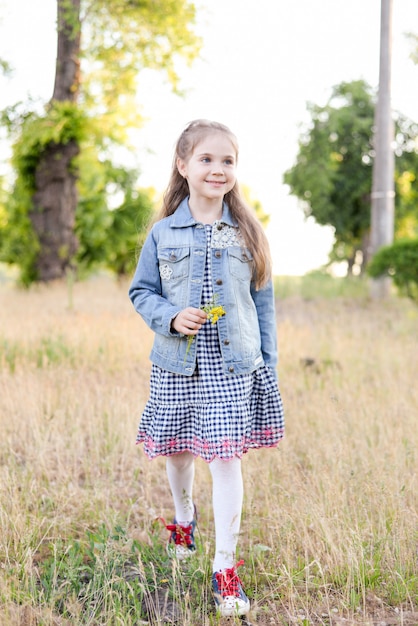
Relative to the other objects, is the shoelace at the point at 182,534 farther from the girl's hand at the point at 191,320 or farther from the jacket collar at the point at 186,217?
the jacket collar at the point at 186,217

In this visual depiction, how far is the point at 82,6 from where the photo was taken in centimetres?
1537

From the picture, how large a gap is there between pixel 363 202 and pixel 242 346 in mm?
19142

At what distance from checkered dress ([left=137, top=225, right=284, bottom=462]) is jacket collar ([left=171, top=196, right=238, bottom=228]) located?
84 mm

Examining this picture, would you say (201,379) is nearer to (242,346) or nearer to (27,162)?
(242,346)

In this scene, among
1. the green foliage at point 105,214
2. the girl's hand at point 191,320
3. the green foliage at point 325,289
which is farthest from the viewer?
the green foliage at point 105,214

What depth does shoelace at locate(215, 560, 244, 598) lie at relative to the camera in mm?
2822

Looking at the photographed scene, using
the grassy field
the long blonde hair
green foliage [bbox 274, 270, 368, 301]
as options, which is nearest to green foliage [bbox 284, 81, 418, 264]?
green foliage [bbox 274, 270, 368, 301]

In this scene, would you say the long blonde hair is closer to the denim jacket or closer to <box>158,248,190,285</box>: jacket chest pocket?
the denim jacket

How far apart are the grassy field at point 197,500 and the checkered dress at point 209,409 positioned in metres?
0.53

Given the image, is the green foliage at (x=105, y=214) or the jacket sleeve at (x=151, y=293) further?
the green foliage at (x=105, y=214)

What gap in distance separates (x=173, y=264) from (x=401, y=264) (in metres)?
9.01

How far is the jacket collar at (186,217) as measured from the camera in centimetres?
308

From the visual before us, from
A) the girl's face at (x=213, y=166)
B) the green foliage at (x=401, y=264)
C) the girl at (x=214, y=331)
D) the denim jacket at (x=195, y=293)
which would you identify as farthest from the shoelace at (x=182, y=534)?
the green foliage at (x=401, y=264)

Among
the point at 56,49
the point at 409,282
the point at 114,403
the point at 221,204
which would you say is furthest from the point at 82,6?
the point at 221,204
